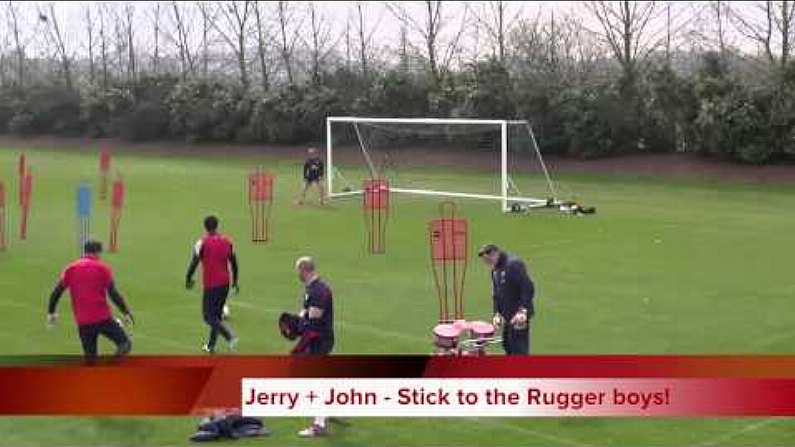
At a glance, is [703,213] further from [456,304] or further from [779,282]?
[456,304]

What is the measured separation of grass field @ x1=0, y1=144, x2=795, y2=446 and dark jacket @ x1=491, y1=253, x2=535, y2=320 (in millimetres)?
1580

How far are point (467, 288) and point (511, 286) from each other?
749 cm

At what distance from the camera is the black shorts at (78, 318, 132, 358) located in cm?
1298

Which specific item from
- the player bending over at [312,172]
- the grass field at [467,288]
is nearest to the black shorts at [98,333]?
the grass field at [467,288]

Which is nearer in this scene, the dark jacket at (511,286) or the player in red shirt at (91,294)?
the player in red shirt at (91,294)

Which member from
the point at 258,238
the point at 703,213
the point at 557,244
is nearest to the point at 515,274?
the point at 557,244

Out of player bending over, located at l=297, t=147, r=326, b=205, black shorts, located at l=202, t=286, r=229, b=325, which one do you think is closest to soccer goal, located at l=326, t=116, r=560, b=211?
player bending over, located at l=297, t=147, r=326, b=205

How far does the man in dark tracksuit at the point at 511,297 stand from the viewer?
1308 cm

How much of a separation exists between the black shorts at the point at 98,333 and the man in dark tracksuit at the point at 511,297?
14.4ft

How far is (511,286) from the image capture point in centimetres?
1315

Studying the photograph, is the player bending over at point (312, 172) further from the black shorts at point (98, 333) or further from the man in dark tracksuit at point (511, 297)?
the man in dark tracksuit at point (511, 297)
